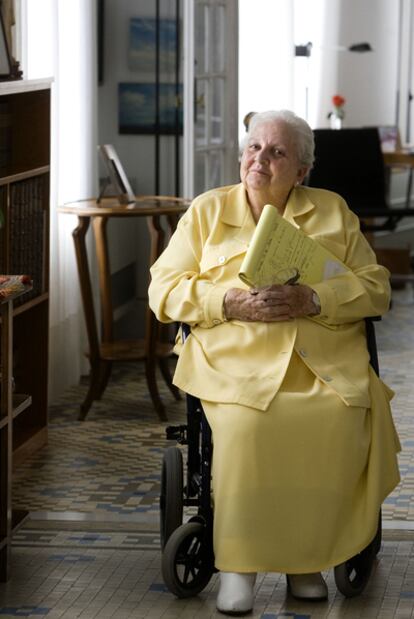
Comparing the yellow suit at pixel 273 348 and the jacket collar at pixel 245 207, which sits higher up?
the jacket collar at pixel 245 207

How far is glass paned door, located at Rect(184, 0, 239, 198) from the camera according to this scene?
615cm

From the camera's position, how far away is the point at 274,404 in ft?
10.4

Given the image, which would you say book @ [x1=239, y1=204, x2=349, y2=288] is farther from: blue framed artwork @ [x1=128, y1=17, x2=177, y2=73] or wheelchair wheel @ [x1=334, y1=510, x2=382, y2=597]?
blue framed artwork @ [x1=128, y1=17, x2=177, y2=73]

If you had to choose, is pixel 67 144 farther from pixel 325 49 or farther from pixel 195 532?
pixel 325 49

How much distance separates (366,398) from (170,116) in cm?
341

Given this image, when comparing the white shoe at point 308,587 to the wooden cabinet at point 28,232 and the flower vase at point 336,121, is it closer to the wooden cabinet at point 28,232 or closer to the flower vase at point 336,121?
the wooden cabinet at point 28,232

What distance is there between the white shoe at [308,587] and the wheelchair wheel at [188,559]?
0.21 metres

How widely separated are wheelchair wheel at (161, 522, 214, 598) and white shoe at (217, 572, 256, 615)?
8cm

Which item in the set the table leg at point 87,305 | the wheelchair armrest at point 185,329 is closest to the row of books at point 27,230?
the table leg at point 87,305

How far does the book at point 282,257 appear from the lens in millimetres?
3199

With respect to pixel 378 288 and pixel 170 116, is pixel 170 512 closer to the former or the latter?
pixel 378 288

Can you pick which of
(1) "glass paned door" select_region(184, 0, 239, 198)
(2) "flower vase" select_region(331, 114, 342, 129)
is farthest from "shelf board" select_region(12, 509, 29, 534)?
(2) "flower vase" select_region(331, 114, 342, 129)

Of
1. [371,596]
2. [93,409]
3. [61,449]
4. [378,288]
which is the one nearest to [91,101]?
[93,409]

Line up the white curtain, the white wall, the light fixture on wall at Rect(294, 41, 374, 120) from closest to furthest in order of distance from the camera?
1. the white curtain
2. the light fixture on wall at Rect(294, 41, 374, 120)
3. the white wall
